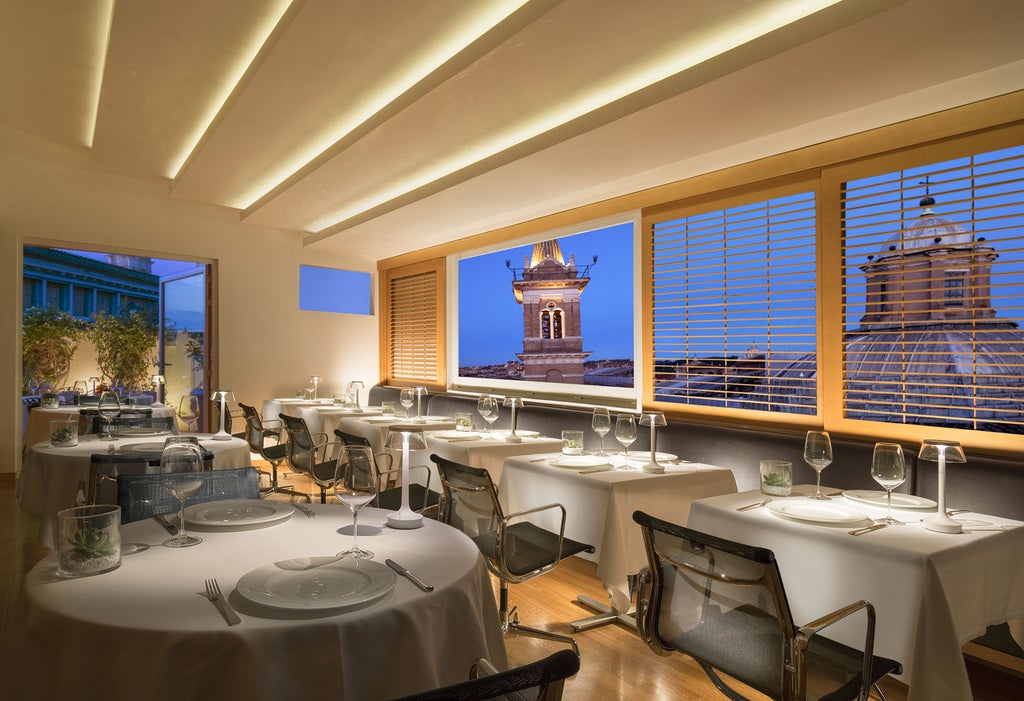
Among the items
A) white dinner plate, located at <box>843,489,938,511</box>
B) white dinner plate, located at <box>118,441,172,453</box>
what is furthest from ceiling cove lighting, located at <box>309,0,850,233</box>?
white dinner plate, located at <box>118,441,172,453</box>

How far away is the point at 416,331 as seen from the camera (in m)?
8.34

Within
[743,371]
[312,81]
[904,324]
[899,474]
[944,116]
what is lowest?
[899,474]

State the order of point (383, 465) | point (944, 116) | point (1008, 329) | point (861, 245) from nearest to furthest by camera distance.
Answer: point (1008, 329)
point (944, 116)
point (861, 245)
point (383, 465)

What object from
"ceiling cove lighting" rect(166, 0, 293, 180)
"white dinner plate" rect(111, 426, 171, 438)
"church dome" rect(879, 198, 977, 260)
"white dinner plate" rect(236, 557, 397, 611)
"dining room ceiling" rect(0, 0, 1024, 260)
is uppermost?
"ceiling cove lighting" rect(166, 0, 293, 180)

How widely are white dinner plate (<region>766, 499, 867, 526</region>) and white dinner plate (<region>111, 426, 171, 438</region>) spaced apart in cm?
365

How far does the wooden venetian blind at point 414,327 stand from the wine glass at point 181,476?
603cm

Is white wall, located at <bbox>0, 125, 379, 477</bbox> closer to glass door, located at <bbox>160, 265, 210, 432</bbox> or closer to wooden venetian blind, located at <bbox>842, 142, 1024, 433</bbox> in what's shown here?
glass door, located at <bbox>160, 265, 210, 432</bbox>

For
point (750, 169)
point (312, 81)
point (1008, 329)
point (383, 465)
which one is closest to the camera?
point (1008, 329)

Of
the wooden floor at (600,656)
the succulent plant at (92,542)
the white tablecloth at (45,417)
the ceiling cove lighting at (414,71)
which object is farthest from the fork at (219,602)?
the white tablecloth at (45,417)

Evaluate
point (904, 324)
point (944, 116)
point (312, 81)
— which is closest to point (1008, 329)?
point (904, 324)

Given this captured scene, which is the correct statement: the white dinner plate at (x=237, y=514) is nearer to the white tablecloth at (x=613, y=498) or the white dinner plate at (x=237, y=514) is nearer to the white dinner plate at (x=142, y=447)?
the white tablecloth at (x=613, y=498)

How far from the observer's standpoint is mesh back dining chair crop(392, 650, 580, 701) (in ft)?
2.65

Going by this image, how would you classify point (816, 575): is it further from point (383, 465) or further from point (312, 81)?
point (312, 81)

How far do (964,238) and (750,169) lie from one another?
1.51 metres
